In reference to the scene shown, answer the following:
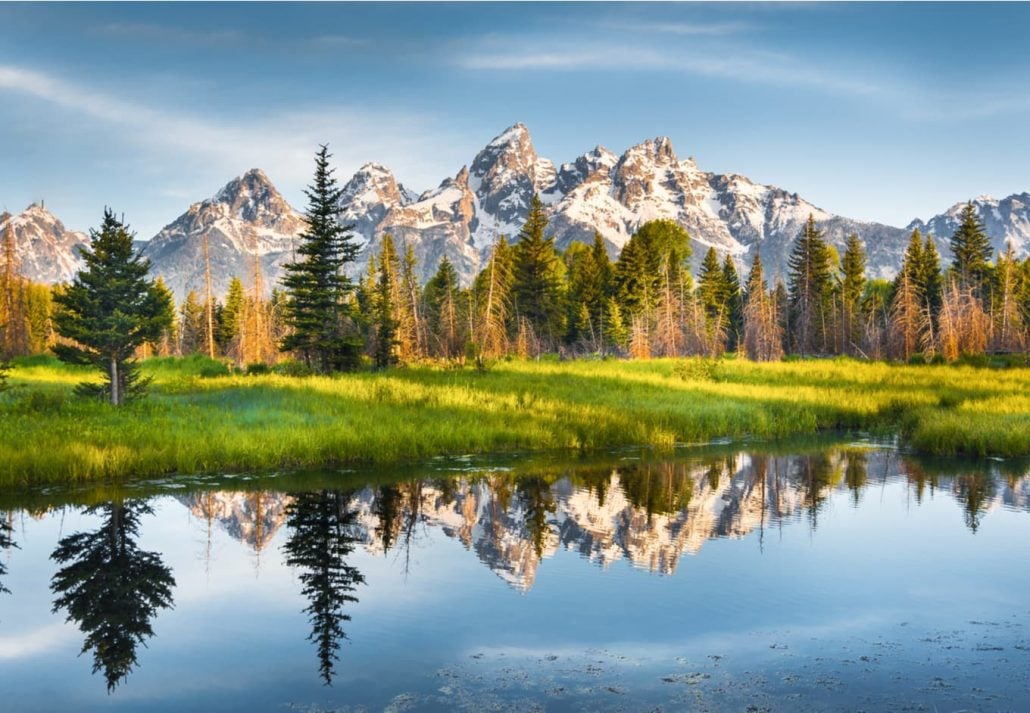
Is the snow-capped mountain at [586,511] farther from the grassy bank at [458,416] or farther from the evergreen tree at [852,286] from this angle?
the evergreen tree at [852,286]

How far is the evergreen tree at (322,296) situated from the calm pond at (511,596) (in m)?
23.2

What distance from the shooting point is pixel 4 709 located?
689cm

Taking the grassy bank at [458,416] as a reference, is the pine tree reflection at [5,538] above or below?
below

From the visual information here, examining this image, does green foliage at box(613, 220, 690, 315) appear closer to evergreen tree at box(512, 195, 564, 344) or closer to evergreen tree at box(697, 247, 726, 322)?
evergreen tree at box(697, 247, 726, 322)

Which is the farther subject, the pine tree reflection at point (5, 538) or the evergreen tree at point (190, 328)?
the evergreen tree at point (190, 328)

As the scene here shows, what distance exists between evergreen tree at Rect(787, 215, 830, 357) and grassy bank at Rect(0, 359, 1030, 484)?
142 feet

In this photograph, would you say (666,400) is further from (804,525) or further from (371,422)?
(804,525)

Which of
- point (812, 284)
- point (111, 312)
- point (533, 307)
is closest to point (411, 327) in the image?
point (533, 307)

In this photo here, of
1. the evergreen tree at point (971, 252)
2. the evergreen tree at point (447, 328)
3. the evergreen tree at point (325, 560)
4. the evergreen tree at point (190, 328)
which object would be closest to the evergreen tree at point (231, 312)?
the evergreen tree at point (190, 328)

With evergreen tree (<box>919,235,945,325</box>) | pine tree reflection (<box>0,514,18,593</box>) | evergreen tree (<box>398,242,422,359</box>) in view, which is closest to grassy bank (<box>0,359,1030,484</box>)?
pine tree reflection (<box>0,514,18,593</box>)

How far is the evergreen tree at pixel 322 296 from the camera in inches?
1550

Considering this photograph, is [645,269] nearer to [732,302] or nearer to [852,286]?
[732,302]

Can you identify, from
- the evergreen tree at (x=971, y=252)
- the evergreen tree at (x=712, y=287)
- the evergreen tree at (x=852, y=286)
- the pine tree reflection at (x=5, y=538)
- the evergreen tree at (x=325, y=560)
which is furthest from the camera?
the evergreen tree at (x=712, y=287)

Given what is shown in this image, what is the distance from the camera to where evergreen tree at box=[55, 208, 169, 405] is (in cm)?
2389
